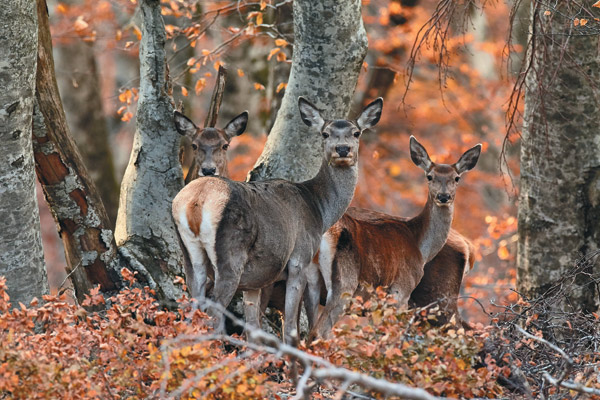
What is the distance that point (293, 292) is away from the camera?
7578mm

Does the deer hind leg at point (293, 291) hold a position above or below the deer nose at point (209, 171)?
below

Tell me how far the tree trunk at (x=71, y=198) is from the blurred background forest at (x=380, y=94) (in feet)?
12.7

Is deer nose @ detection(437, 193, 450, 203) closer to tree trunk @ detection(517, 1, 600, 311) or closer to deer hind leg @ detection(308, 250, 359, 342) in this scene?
tree trunk @ detection(517, 1, 600, 311)

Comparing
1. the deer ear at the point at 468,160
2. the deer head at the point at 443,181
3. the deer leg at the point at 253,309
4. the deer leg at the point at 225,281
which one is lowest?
the deer leg at the point at 253,309

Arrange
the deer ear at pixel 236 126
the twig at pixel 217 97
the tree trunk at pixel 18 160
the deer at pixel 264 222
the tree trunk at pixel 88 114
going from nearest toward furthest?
the deer at pixel 264 222
the tree trunk at pixel 18 160
the twig at pixel 217 97
the deer ear at pixel 236 126
the tree trunk at pixel 88 114

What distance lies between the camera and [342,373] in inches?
149

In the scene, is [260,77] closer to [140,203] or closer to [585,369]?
[140,203]

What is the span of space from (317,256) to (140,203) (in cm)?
168

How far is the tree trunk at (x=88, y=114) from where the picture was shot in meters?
13.6

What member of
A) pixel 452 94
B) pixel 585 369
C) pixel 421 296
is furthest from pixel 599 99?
pixel 452 94

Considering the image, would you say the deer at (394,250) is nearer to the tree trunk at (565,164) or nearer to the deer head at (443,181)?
the deer head at (443,181)

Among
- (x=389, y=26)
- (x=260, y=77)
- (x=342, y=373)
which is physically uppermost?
(x=389, y=26)

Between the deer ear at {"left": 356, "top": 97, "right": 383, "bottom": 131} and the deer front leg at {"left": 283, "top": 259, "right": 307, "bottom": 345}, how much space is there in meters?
1.81

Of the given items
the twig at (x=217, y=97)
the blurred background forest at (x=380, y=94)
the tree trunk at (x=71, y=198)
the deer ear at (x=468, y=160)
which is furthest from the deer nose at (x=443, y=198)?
the blurred background forest at (x=380, y=94)
